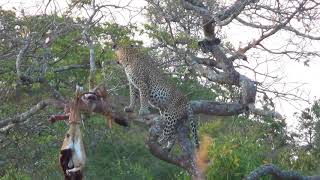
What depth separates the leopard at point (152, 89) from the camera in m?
7.64

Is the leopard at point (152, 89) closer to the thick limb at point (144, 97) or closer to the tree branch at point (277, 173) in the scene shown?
the thick limb at point (144, 97)

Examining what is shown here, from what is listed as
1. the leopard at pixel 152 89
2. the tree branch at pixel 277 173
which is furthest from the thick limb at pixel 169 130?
the tree branch at pixel 277 173

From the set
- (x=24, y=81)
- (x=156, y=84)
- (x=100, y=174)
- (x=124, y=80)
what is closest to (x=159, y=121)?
(x=24, y=81)

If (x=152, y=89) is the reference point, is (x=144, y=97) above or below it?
below

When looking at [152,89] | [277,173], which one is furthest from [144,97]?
[277,173]

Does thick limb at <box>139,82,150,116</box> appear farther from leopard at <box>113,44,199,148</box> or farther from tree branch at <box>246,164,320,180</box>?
tree branch at <box>246,164,320,180</box>

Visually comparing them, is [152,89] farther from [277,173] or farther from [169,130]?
[277,173]

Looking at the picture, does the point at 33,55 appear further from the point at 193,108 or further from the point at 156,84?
the point at 193,108

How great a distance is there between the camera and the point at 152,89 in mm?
8242

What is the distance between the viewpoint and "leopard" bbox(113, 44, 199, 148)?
7645mm

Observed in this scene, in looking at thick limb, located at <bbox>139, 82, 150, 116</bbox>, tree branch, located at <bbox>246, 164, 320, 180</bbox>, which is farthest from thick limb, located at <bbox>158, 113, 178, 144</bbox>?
tree branch, located at <bbox>246, 164, 320, 180</bbox>

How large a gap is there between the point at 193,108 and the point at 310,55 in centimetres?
123

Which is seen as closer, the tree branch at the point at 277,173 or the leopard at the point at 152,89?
the tree branch at the point at 277,173

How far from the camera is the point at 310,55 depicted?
6684 millimetres
